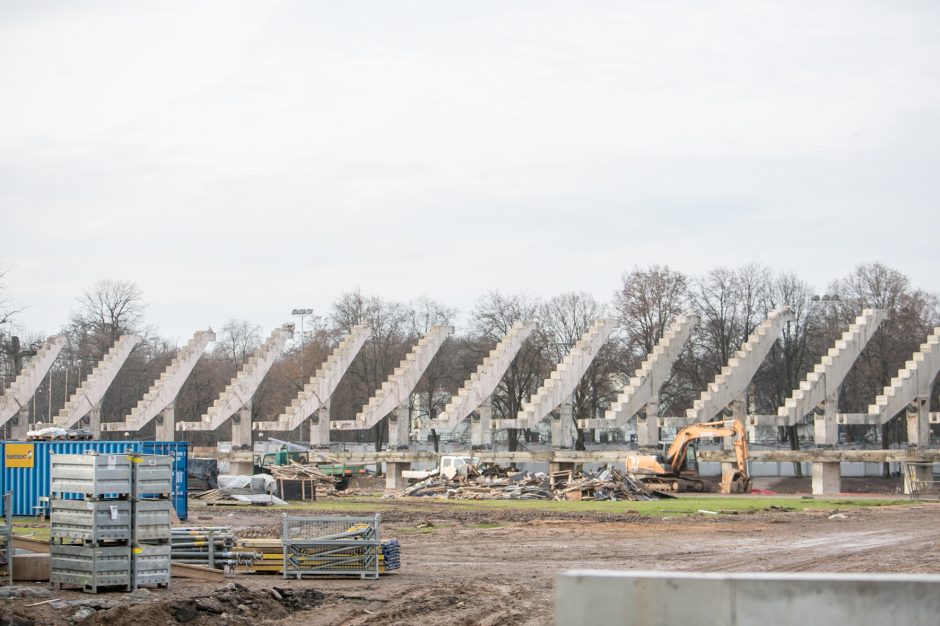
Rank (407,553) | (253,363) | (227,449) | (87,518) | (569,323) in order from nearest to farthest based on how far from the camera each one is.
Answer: (87,518) < (407,553) < (253,363) < (227,449) < (569,323)

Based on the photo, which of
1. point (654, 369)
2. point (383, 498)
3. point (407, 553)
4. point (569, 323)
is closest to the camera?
point (407, 553)

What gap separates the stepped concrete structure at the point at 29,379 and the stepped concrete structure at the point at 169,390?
7.07 meters

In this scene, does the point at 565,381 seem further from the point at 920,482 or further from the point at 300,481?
the point at 920,482

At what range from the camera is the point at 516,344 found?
52.2 metres

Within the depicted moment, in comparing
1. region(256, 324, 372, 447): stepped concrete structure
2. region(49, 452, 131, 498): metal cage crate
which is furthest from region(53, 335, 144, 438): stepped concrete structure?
region(49, 452, 131, 498): metal cage crate

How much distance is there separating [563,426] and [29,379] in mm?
31615

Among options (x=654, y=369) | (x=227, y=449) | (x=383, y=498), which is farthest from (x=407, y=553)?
(x=227, y=449)

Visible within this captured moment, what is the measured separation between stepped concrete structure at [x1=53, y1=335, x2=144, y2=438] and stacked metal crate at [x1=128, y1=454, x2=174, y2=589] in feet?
154

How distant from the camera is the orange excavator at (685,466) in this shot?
151 feet

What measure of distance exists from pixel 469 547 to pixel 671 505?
49.4 ft

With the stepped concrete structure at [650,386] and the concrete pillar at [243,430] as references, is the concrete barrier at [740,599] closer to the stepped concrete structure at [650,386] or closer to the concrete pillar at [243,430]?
the stepped concrete structure at [650,386]

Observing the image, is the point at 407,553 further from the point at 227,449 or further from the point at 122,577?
the point at 227,449

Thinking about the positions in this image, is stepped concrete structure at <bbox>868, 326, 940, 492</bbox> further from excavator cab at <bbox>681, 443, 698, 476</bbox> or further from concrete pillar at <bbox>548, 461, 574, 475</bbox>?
concrete pillar at <bbox>548, 461, 574, 475</bbox>

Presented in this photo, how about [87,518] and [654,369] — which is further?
[654,369]
